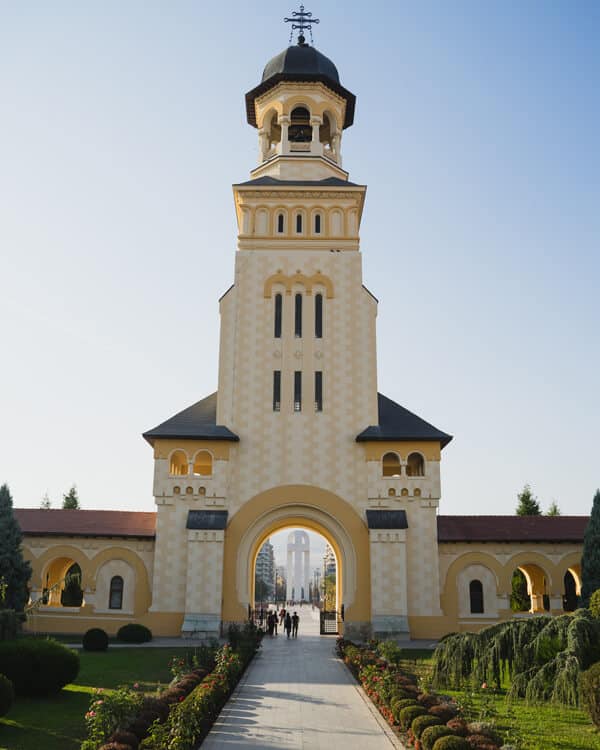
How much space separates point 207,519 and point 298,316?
1070 centimetres

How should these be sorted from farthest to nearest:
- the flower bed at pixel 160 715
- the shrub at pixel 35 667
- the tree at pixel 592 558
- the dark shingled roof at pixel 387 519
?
1. the dark shingled roof at pixel 387 519
2. the tree at pixel 592 558
3. the shrub at pixel 35 667
4. the flower bed at pixel 160 715

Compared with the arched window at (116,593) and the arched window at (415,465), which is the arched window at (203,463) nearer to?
the arched window at (116,593)

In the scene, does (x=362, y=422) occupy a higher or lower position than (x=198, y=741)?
higher

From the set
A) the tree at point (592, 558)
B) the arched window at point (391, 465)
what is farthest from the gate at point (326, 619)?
the tree at point (592, 558)

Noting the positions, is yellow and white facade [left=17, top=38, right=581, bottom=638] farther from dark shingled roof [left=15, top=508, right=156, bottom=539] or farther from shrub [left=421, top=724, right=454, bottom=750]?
shrub [left=421, top=724, right=454, bottom=750]

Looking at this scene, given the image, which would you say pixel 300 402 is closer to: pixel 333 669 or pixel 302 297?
pixel 302 297

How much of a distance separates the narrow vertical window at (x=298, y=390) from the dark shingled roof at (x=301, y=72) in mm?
15883

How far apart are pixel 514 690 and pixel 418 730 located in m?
2.38

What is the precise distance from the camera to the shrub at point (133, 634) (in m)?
29.8

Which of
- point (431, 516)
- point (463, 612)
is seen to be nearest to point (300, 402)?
point (431, 516)

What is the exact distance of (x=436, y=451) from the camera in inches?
1335

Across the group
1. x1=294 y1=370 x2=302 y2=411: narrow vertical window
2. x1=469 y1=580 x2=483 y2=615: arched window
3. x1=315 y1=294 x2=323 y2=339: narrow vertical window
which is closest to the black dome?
x1=315 y1=294 x2=323 y2=339: narrow vertical window

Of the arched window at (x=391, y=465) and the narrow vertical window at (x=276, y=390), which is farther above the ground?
the narrow vertical window at (x=276, y=390)

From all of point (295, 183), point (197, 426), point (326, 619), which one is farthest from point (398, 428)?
point (295, 183)
